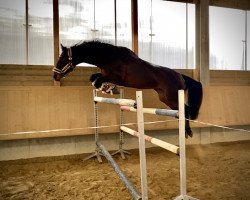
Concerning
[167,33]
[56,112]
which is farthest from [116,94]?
[167,33]

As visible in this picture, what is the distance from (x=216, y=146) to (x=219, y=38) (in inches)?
107

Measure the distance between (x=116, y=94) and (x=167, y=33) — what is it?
2.04 metres

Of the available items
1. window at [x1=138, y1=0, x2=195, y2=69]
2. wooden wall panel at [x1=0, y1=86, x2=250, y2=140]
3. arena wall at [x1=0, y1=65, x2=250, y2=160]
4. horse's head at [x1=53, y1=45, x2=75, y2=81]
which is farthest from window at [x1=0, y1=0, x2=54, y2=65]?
window at [x1=138, y1=0, x2=195, y2=69]

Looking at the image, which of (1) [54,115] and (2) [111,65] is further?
(1) [54,115]

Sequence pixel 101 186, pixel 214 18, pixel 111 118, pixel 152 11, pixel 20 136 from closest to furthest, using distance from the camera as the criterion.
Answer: pixel 101 186, pixel 20 136, pixel 111 118, pixel 152 11, pixel 214 18

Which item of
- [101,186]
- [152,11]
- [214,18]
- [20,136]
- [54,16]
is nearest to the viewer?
[101,186]

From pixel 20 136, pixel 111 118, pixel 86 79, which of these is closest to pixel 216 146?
pixel 111 118

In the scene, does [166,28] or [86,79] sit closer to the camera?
[86,79]

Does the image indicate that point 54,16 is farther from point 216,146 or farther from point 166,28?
point 216,146

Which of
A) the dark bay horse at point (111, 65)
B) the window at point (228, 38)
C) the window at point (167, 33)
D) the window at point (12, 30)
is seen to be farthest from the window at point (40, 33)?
the window at point (228, 38)

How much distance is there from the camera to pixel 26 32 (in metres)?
4.60

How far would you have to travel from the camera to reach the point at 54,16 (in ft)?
15.2

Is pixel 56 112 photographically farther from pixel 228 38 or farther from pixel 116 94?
pixel 228 38

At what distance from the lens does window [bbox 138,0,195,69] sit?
5402 mm
